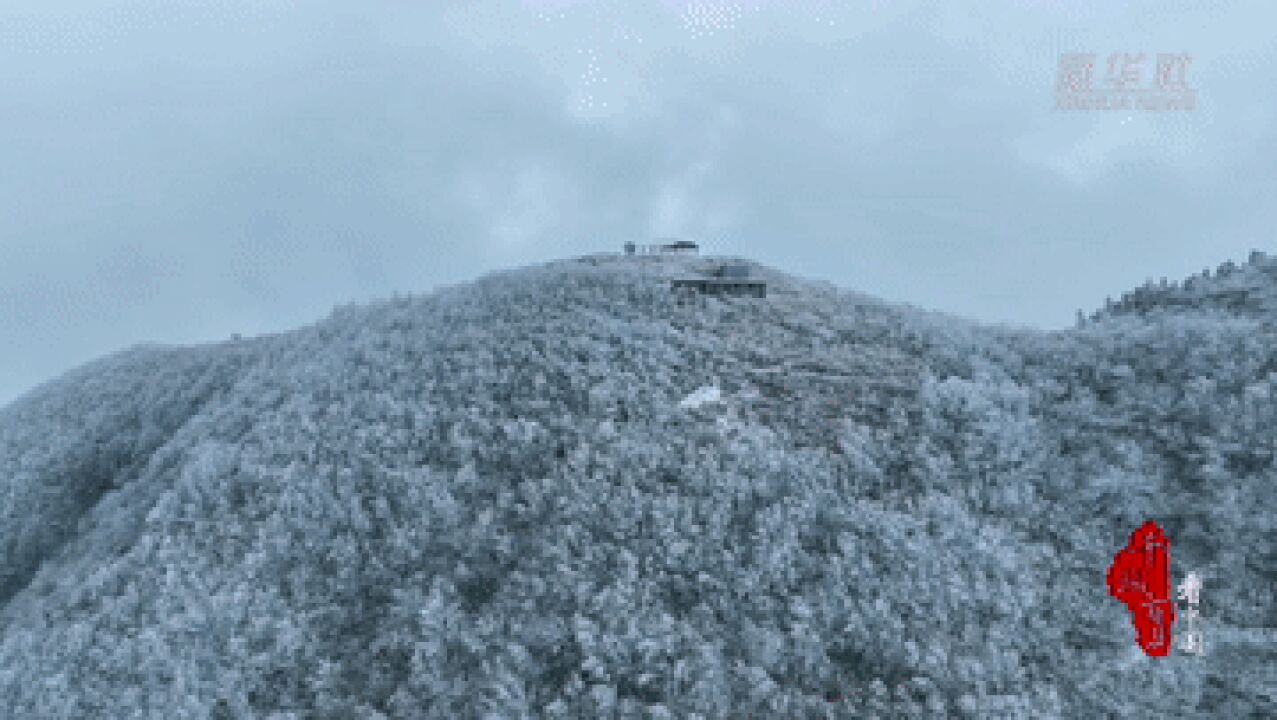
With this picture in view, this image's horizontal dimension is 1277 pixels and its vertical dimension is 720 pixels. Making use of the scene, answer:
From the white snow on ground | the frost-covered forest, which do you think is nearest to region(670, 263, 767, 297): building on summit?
the frost-covered forest

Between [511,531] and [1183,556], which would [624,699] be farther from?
[1183,556]

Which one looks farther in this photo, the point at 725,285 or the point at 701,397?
the point at 725,285

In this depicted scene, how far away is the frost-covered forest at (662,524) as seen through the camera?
13.1 meters

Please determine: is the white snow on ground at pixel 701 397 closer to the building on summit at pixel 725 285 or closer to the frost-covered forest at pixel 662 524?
the frost-covered forest at pixel 662 524

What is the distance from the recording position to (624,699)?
40.4 ft

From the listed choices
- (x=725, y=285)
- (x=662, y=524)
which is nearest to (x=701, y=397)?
(x=662, y=524)

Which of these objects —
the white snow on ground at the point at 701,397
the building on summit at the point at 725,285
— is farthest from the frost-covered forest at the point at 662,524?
the building on summit at the point at 725,285

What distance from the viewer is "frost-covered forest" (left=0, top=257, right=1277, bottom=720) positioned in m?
13.1

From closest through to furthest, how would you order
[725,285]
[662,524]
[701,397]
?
[662,524], [701,397], [725,285]

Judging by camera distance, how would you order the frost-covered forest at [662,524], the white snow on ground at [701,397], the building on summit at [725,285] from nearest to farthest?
the frost-covered forest at [662,524]
the white snow on ground at [701,397]
the building on summit at [725,285]

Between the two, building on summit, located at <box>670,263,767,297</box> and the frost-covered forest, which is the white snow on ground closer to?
the frost-covered forest

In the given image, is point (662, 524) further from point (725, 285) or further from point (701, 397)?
point (725, 285)

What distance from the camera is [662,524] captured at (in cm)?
1493

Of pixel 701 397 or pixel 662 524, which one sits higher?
pixel 701 397
